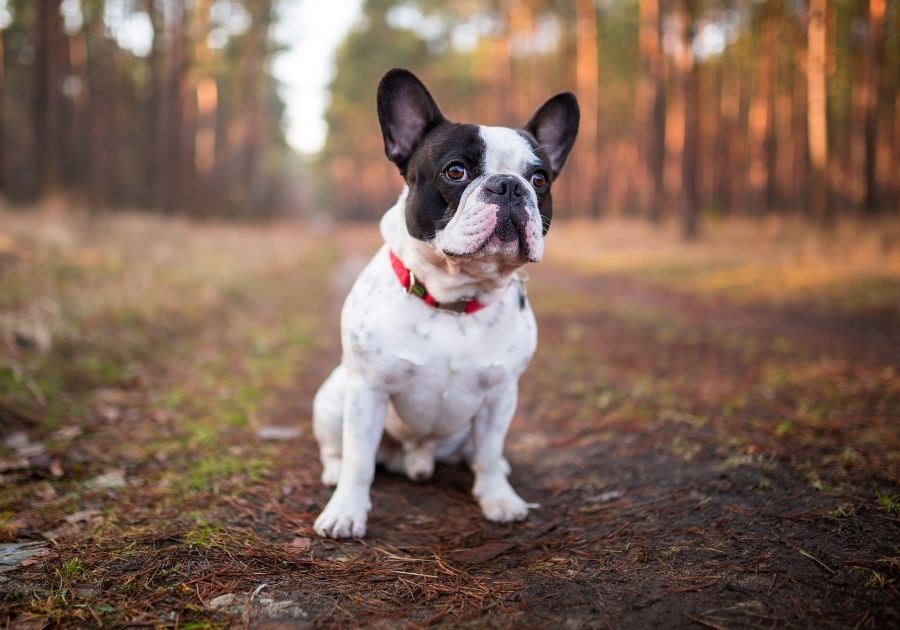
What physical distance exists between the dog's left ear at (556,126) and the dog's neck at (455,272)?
0.78m

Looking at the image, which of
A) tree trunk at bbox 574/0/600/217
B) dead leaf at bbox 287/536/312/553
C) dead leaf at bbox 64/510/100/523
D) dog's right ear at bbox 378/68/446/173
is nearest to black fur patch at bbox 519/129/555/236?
dog's right ear at bbox 378/68/446/173

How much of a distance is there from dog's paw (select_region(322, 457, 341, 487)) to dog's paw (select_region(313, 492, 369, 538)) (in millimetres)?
416

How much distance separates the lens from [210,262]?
1060cm

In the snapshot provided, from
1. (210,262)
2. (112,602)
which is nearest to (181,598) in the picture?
(112,602)

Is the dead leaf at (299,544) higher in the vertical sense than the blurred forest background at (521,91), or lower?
lower

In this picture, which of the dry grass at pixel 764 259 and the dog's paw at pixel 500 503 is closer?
the dog's paw at pixel 500 503

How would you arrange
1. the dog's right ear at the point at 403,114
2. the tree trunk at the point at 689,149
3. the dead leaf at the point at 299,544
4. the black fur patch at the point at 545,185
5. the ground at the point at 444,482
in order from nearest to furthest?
the ground at the point at 444,482, the dead leaf at the point at 299,544, the dog's right ear at the point at 403,114, the black fur patch at the point at 545,185, the tree trunk at the point at 689,149

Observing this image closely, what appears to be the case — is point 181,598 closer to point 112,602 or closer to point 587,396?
point 112,602

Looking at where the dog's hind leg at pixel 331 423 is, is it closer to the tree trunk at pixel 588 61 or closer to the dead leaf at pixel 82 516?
the dead leaf at pixel 82 516

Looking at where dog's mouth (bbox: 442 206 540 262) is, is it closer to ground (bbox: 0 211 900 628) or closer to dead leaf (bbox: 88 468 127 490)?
ground (bbox: 0 211 900 628)

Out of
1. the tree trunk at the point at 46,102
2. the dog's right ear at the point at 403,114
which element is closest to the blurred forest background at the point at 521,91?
the tree trunk at the point at 46,102

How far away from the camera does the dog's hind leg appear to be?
321 cm

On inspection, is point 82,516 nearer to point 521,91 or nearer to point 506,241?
point 506,241

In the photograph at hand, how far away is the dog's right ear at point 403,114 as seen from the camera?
2918 mm
